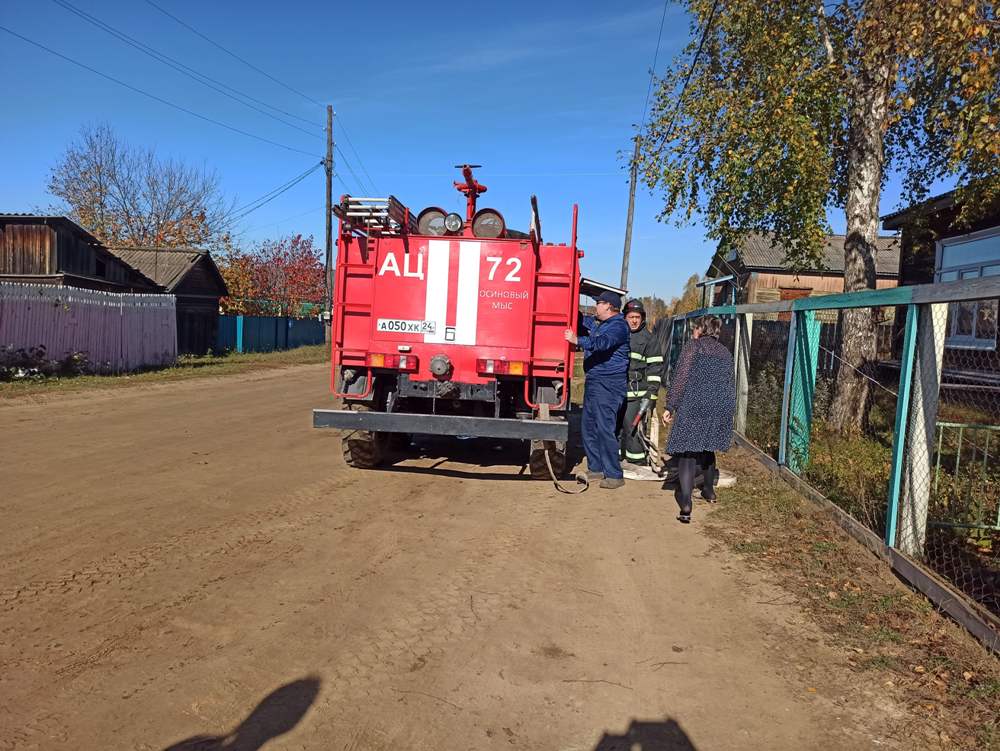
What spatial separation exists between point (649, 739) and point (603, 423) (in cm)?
474

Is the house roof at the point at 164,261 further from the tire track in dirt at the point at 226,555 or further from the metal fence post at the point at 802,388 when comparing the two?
the metal fence post at the point at 802,388

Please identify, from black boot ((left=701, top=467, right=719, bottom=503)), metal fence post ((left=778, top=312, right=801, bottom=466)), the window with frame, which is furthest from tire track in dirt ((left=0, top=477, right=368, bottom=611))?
the window with frame

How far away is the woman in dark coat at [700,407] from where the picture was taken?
6.48m

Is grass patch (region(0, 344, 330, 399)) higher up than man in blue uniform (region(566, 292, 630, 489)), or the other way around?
man in blue uniform (region(566, 292, 630, 489))

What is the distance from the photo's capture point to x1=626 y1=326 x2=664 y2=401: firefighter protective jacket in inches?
330

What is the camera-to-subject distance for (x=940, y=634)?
4066 millimetres

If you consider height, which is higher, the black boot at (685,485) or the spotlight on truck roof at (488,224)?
the spotlight on truck roof at (488,224)

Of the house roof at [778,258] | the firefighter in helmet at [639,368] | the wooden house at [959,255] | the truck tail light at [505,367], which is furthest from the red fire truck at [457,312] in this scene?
the house roof at [778,258]

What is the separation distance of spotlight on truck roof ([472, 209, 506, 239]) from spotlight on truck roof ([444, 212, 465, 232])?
8.6 inches

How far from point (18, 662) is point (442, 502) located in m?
3.89

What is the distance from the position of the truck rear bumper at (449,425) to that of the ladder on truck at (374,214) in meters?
1.90

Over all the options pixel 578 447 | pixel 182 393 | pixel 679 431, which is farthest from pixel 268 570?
pixel 182 393

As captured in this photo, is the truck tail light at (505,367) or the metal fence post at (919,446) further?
the truck tail light at (505,367)

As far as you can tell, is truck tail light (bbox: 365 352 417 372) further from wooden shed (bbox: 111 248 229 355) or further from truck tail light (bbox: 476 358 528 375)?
wooden shed (bbox: 111 248 229 355)
